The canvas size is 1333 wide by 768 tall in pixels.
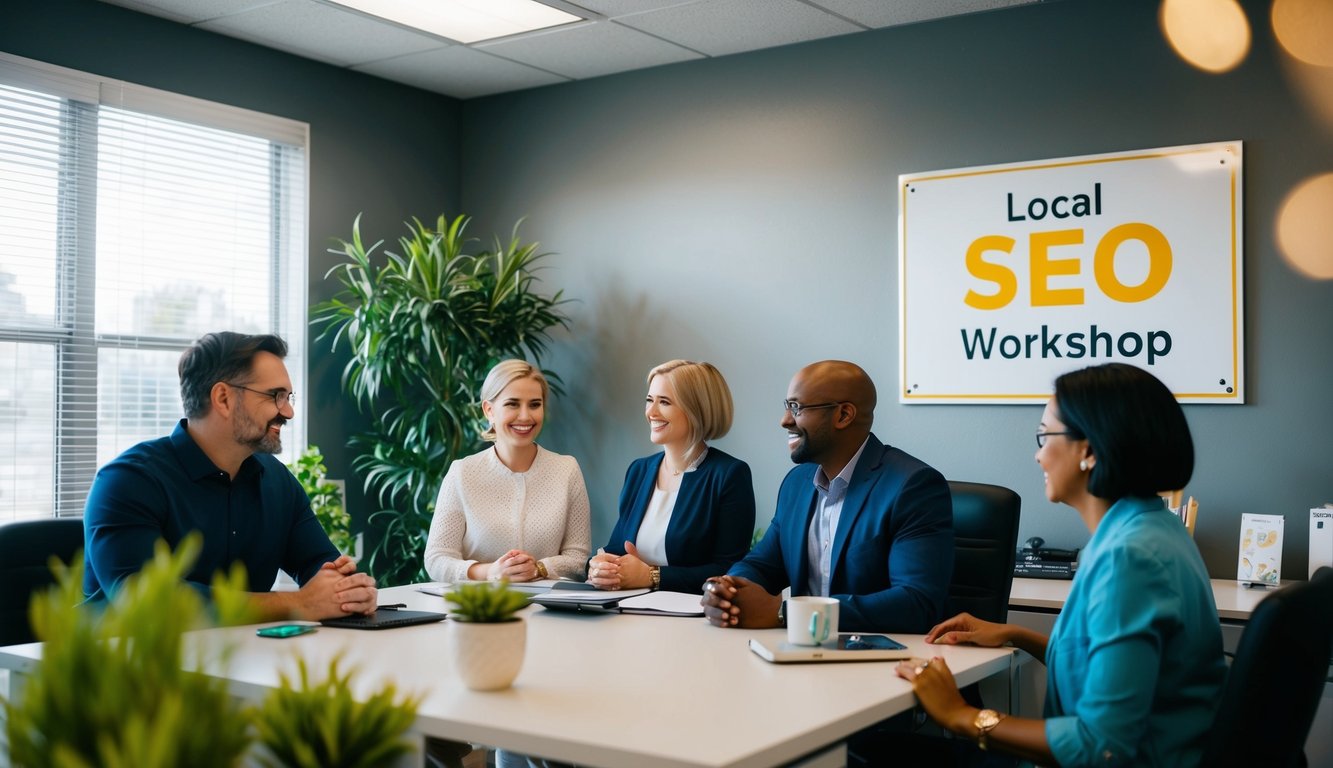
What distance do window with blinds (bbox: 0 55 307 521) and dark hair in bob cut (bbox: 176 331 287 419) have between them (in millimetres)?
1450

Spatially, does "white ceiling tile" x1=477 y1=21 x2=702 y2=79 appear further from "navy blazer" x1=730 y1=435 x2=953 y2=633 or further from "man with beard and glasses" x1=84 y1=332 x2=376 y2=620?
"navy blazer" x1=730 y1=435 x2=953 y2=633

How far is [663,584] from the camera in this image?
305 cm

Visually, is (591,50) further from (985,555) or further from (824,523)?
(985,555)

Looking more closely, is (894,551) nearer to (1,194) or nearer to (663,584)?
(663,584)

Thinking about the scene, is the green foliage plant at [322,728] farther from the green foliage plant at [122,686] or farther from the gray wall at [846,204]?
the gray wall at [846,204]

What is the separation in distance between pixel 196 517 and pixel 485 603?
1.12 meters

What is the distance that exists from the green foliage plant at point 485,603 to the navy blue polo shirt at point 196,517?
33.1 inches

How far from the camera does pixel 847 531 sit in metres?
2.58

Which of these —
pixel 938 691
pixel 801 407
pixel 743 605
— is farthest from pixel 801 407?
pixel 938 691

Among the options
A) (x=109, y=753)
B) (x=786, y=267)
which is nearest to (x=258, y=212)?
(x=786, y=267)

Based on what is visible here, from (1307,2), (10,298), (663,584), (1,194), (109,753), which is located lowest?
(663,584)

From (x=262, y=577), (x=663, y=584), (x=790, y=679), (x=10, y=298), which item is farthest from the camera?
(x=10, y=298)

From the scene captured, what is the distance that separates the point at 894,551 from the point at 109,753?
195 centimetres

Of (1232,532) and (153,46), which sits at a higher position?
(153,46)
